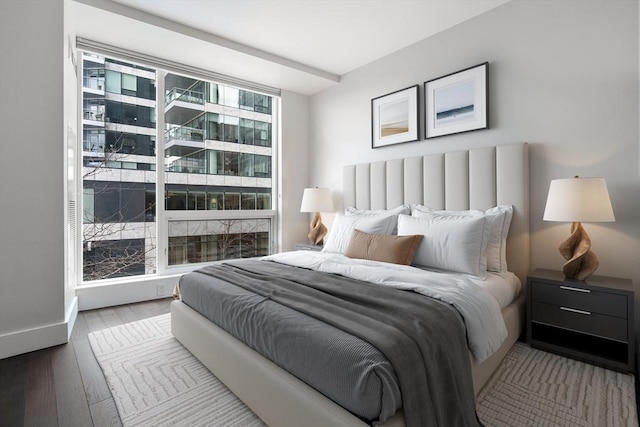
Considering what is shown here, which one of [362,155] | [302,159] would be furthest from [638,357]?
[302,159]

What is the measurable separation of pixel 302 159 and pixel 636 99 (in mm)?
3538

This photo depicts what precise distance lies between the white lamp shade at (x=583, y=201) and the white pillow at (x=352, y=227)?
4.27ft

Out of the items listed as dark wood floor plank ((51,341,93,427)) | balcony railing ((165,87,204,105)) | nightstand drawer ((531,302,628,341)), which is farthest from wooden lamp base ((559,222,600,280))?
balcony railing ((165,87,204,105))

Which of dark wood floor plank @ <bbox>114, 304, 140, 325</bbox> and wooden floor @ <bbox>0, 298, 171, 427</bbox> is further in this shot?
dark wood floor plank @ <bbox>114, 304, 140, 325</bbox>

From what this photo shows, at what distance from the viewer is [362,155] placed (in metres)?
4.05

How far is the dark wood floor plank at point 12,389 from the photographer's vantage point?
5.35 ft

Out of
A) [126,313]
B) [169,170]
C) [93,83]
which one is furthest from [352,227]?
[93,83]

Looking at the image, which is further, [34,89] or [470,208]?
[470,208]

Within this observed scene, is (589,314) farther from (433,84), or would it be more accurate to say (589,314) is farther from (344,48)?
(344,48)

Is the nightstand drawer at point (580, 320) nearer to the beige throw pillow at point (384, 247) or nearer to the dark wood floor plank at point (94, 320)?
the beige throw pillow at point (384, 247)

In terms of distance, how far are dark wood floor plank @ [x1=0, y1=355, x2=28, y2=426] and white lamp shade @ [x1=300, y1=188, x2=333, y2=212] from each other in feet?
9.50

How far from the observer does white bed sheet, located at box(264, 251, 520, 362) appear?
65.7 inches

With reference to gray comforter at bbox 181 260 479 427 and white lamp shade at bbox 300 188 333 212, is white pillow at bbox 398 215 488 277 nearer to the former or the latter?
gray comforter at bbox 181 260 479 427

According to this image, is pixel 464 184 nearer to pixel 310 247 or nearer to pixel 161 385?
pixel 310 247
